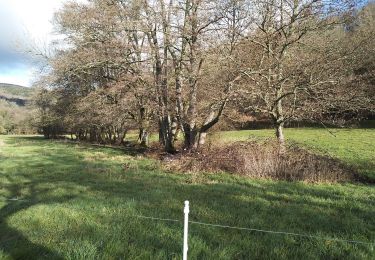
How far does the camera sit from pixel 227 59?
61.5 ft

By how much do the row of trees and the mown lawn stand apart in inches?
250

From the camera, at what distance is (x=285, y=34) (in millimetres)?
18641

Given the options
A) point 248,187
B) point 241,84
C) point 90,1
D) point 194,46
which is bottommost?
point 248,187

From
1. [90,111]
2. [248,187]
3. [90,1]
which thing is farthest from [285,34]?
[90,111]

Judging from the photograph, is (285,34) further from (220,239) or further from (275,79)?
(220,239)

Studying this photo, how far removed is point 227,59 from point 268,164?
5638mm

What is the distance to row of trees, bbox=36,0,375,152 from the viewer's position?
60.6 feet

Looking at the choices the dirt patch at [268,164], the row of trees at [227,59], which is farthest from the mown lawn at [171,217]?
→ the row of trees at [227,59]

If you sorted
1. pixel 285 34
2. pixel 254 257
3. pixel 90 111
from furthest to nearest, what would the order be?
pixel 90 111
pixel 285 34
pixel 254 257

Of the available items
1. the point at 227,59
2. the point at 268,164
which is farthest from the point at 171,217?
the point at 227,59

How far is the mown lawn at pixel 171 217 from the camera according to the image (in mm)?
5766

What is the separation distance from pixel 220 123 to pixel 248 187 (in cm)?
1155

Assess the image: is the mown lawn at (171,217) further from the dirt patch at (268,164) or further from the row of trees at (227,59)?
the row of trees at (227,59)

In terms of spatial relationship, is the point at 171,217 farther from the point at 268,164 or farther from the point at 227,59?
the point at 227,59
